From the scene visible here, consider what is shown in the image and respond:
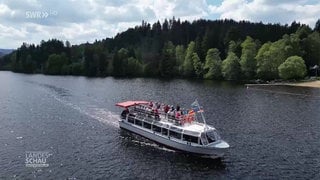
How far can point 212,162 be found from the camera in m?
54.8

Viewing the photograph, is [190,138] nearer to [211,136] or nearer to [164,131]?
[211,136]

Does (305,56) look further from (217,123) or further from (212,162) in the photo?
(212,162)

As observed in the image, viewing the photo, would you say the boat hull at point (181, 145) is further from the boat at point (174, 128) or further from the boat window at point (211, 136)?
the boat window at point (211, 136)

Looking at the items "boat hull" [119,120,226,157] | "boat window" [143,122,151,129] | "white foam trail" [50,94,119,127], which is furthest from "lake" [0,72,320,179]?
"boat window" [143,122,151,129]

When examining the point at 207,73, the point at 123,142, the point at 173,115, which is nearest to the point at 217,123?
the point at 173,115

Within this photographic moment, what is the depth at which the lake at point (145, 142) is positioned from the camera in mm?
51094

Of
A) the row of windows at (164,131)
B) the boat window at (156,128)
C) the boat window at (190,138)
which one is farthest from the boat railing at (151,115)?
the boat window at (190,138)

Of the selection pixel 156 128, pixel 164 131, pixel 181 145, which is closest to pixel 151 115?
pixel 156 128

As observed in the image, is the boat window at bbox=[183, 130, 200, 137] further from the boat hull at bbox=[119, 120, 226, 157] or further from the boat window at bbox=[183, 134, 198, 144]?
the boat hull at bbox=[119, 120, 226, 157]

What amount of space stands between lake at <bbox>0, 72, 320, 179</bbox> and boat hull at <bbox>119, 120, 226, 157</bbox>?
1202 millimetres

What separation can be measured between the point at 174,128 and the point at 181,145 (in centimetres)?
412

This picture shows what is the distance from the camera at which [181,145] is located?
194 feet

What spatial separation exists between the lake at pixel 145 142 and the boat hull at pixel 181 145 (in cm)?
120

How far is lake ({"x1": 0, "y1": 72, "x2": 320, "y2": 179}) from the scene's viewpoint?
51.1 meters
